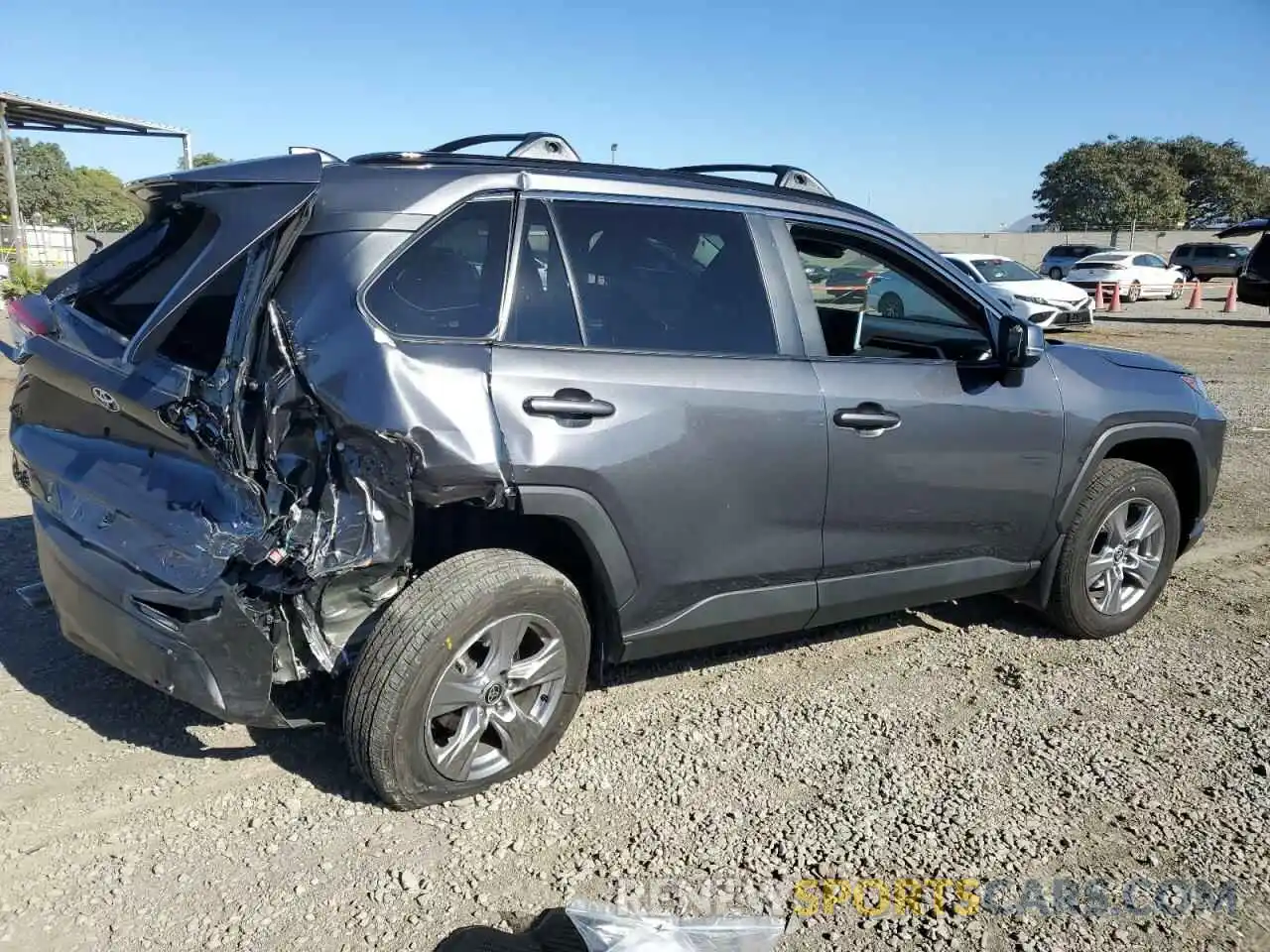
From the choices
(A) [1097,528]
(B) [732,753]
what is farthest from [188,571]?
(A) [1097,528]

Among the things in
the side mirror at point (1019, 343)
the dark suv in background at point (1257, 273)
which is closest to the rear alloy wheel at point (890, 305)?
the side mirror at point (1019, 343)

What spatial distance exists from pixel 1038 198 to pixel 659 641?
228 feet

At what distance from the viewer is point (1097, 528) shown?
436 cm

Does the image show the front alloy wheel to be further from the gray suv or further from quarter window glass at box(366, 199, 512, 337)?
quarter window glass at box(366, 199, 512, 337)

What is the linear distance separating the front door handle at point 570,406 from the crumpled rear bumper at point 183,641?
3.28 ft

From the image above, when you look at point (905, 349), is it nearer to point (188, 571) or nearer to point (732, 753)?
point (732, 753)

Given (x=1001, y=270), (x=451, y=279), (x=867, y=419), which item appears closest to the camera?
(x=451, y=279)

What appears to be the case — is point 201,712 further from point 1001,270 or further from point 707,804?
point 1001,270

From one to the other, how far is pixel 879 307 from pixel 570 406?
205 centimetres

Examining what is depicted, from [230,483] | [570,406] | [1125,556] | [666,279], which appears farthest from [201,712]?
[1125,556]

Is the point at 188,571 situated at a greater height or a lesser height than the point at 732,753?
greater

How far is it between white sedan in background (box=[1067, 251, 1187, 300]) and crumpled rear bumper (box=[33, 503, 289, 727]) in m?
28.4

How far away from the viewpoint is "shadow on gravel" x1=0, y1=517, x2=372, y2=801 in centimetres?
330

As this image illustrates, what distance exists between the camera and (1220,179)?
65312 millimetres
